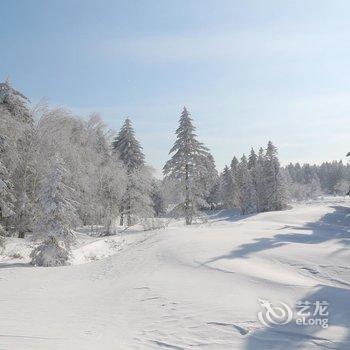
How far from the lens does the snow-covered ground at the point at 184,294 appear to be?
29.4 feet

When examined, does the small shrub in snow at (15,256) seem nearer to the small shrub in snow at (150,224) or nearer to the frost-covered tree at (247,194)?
the small shrub in snow at (150,224)

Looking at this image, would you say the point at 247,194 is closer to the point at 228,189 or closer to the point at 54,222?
the point at 228,189

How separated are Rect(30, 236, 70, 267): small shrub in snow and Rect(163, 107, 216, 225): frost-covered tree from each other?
1820 cm

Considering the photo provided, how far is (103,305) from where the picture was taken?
12.4m

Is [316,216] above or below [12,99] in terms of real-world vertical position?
below

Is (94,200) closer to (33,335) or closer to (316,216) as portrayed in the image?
(316,216)

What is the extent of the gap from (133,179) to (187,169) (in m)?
8.07

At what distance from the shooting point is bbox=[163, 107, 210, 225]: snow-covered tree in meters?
38.5

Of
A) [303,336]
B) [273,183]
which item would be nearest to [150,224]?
[273,183]

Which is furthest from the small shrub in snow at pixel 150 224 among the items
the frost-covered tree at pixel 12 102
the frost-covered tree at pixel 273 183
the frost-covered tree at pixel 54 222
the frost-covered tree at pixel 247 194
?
the frost-covered tree at pixel 247 194

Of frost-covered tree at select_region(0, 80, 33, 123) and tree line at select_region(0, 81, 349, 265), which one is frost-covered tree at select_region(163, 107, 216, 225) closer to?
tree line at select_region(0, 81, 349, 265)

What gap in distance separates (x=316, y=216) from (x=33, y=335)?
34.5 meters

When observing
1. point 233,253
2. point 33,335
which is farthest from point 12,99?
point 33,335

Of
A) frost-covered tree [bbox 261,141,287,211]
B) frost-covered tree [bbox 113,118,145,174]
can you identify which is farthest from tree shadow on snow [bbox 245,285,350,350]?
frost-covered tree [bbox 261,141,287,211]
